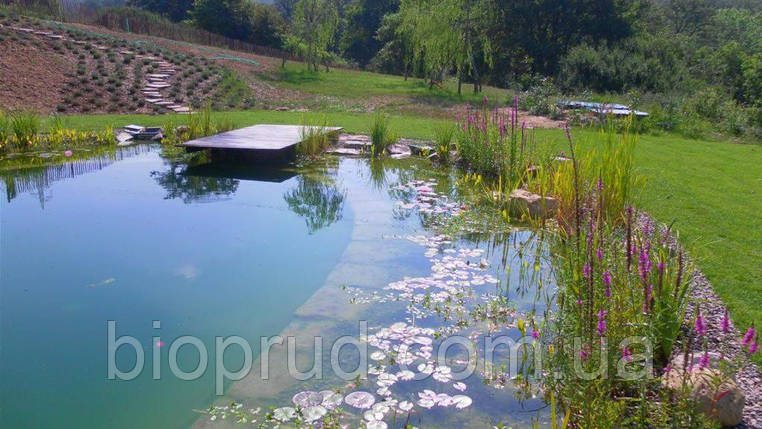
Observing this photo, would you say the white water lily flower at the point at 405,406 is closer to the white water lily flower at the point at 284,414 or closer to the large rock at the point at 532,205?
the white water lily flower at the point at 284,414

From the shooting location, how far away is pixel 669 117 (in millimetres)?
10539

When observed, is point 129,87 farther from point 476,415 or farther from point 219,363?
point 476,415

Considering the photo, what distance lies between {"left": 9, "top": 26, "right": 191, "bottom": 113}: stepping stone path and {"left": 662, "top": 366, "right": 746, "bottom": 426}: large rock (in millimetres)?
10771

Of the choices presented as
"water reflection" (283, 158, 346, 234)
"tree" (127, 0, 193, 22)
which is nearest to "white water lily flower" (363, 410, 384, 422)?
"water reflection" (283, 158, 346, 234)

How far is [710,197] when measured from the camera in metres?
5.24

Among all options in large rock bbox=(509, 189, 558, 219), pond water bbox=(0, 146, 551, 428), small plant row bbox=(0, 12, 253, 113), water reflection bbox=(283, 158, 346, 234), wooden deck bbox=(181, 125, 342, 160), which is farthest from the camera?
small plant row bbox=(0, 12, 253, 113)

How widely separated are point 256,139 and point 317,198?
7.32ft

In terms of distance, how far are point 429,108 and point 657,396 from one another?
38.1 ft

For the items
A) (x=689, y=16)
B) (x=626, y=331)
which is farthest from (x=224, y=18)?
(x=689, y=16)

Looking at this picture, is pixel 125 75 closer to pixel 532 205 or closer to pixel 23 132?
pixel 23 132

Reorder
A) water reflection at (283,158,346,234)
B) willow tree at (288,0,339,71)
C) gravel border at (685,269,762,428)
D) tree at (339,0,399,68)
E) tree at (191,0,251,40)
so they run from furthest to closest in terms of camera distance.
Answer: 1. tree at (339,0,399,68)
2. tree at (191,0,251,40)
3. willow tree at (288,0,339,71)
4. water reflection at (283,158,346,234)
5. gravel border at (685,269,762,428)

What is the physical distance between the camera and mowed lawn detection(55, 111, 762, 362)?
3.30 metres

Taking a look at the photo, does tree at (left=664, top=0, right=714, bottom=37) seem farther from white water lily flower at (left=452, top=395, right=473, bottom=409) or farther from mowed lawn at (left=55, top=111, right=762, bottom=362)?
white water lily flower at (left=452, top=395, right=473, bottom=409)

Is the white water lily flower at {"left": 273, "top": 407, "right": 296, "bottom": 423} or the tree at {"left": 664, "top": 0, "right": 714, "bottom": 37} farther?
the tree at {"left": 664, "top": 0, "right": 714, "bottom": 37}
